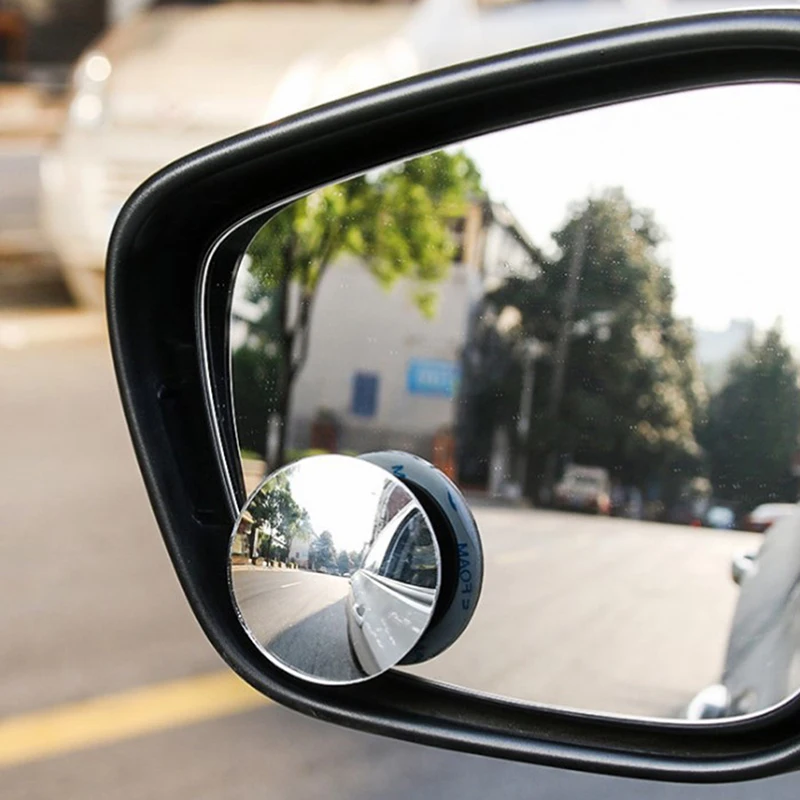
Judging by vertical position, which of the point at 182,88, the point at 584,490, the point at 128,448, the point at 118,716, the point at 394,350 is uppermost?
the point at 182,88

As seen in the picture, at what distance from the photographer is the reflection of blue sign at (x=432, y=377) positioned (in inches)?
45.8

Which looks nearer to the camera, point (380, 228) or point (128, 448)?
point (380, 228)

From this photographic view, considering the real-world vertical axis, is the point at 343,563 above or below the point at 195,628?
above

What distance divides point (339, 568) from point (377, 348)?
9.5 inches

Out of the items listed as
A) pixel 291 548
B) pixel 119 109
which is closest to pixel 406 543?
pixel 291 548

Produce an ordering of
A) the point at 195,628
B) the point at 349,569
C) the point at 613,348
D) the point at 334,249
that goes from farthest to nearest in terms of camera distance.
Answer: the point at 195,628, the point at 334,249, the point at 613,348, the point at 349,569

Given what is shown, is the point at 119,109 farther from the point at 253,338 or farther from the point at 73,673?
the point at 253,338

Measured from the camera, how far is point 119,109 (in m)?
8.10

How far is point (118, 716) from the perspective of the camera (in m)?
2.87

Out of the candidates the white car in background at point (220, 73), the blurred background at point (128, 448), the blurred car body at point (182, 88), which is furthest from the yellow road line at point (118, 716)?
the blurred car body at point (182, 88)

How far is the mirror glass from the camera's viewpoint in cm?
103

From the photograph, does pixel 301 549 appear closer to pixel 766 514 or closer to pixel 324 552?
pixel 324 552

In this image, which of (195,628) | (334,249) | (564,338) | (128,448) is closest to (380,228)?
(334,249)

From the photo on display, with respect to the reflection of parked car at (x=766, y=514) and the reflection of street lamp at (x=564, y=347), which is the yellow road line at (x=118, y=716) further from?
the reflection of parked car at (x=766, y=514)
